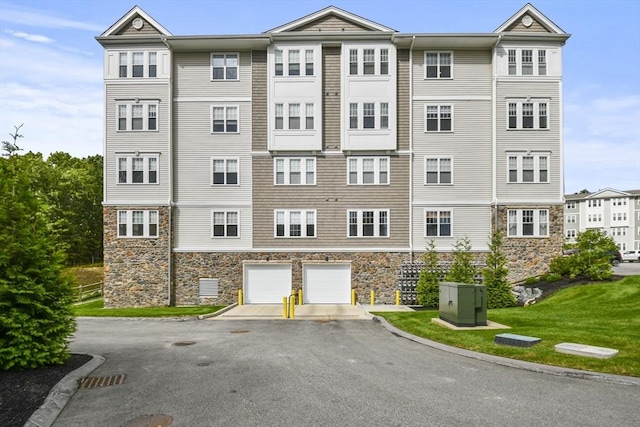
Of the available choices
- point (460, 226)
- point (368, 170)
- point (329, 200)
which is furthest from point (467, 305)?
point (368, 170)

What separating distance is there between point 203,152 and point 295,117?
6024 mm

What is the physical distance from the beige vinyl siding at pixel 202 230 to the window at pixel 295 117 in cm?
564

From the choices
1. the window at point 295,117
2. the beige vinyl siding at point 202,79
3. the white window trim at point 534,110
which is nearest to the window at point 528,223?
the white window trim at point 534,110

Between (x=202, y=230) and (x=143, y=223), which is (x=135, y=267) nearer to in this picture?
(x=143, y=223)

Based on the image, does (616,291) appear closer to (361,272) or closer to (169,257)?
(361,272)

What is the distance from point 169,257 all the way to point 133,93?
10.2 metres

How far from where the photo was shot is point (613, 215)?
84.1 metres

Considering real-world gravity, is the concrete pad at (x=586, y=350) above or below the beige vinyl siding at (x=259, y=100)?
below

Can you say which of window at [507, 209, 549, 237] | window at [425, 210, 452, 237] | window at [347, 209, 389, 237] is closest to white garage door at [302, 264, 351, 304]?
window at [347, 209, 389, 237]

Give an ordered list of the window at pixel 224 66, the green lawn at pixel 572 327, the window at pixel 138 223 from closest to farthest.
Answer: the green lawn at pixel 572 327 < the window at pixel 138 223 < the window at pixel 224 66

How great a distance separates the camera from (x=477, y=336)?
13.1 metres

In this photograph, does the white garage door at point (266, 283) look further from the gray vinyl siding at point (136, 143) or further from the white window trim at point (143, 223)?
the gray vinyl siding at point (136, 143)

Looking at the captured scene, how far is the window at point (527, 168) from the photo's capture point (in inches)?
1054

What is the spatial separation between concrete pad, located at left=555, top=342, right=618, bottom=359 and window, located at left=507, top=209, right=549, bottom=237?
16.5 meters
